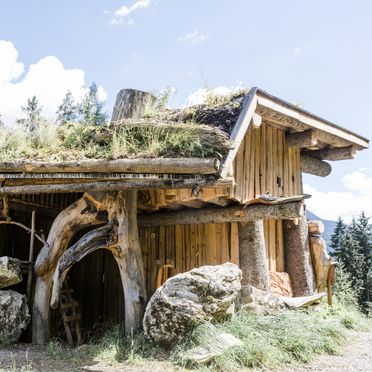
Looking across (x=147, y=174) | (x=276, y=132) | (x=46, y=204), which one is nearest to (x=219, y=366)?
(x=147, y=174)

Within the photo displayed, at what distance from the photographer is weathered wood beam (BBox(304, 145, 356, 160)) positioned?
30.9ft

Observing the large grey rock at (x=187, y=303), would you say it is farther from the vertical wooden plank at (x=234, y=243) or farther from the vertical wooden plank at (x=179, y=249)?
the vertical wooden plank at (x=179, y=249)

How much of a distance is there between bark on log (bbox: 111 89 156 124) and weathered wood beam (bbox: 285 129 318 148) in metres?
2.78

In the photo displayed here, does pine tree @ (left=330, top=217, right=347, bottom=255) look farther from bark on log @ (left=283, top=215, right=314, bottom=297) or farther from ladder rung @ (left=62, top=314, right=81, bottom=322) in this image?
ladder rung @ (left=62, top=314, right=81, bottom=322)

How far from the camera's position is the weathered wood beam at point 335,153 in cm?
943

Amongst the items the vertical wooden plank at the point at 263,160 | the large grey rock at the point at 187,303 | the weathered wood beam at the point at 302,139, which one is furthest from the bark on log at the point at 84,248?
the weathered wood beam at the point at 302,139

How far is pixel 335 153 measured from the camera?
9.57m

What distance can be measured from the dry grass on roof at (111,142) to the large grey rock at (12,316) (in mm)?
2279

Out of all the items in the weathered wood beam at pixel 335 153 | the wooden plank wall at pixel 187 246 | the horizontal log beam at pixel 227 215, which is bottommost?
the wooden plank wall at pixel 187 246

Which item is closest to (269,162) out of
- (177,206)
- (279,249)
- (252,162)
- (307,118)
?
(252,162)

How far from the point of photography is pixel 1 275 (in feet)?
23.7

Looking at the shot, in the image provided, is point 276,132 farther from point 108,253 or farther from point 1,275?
point 1,275

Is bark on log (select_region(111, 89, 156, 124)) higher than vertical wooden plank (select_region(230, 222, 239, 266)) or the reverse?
higher

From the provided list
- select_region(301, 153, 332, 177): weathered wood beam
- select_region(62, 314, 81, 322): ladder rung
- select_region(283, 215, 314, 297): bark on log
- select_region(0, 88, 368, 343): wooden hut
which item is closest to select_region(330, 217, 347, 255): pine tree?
select_region(301, 153, 332, 177): weathered wood beam
